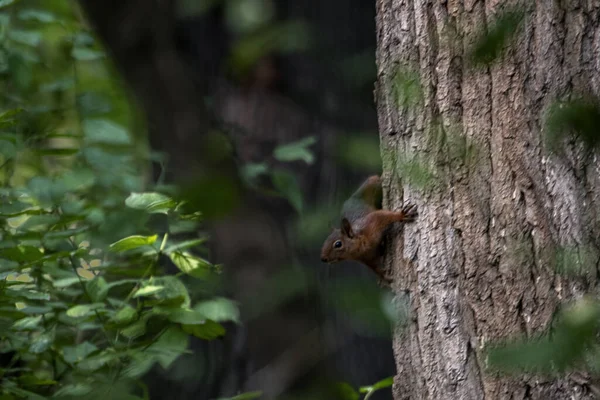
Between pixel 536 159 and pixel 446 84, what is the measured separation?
0.36 metres

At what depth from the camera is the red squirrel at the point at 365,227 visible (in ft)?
7.52

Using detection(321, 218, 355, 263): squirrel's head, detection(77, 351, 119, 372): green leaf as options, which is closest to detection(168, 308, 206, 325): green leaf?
detection(77, 351, 119, 372): green leaf

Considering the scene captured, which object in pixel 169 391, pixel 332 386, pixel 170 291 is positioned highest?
pixel 332 386

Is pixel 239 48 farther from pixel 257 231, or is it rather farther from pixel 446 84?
pixel 446 84

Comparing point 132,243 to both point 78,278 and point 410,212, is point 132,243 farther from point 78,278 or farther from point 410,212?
point 410,212

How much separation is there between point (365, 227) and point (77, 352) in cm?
113

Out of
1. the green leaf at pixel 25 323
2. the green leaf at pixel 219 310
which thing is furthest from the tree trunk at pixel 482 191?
the green leaf at pixel 25 323

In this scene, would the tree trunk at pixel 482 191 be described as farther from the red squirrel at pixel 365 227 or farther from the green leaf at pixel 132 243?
the green leaf at pixel 132 243

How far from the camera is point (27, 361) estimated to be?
110 inches

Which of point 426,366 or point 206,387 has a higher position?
point 426,366

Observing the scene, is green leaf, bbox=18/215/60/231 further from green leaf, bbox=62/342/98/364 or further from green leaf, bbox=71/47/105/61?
green leaf, bbox=71/47/105/61

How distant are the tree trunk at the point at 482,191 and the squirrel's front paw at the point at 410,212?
0.08ft

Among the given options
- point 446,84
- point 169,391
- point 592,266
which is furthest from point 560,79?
point 169,391

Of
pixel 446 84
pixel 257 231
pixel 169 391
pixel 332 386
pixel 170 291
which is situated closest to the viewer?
pixel 332 386
